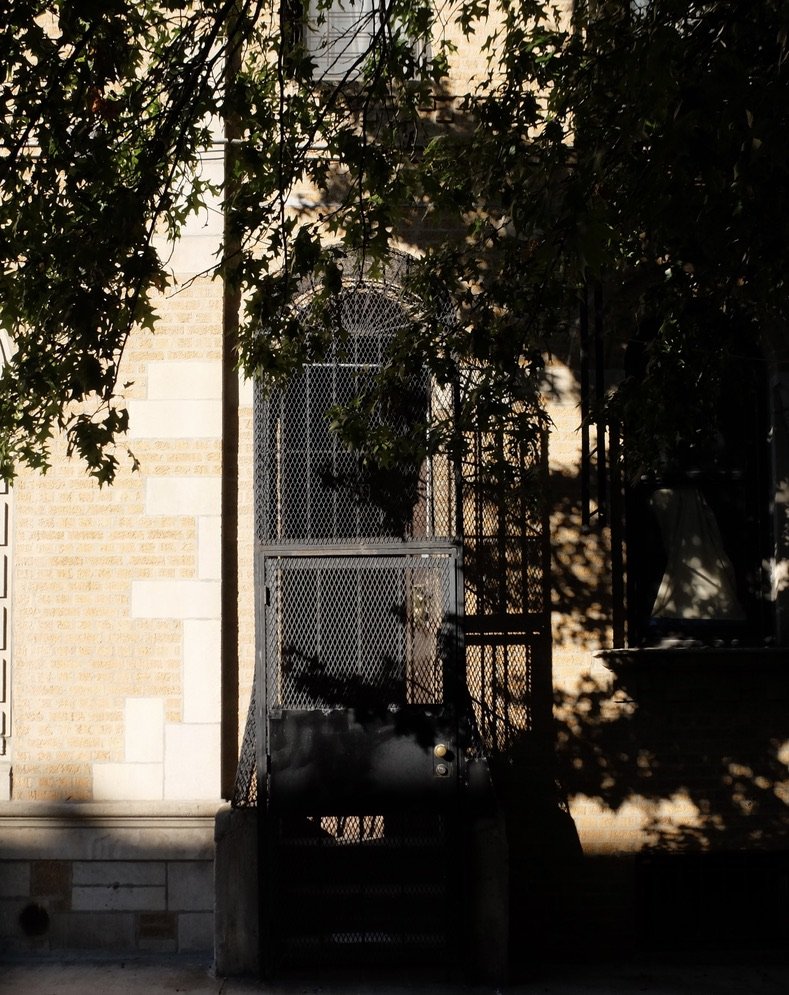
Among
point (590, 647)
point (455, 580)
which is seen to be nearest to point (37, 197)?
point (455, 580)

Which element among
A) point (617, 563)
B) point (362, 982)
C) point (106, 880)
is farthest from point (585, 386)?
point (106, 880)

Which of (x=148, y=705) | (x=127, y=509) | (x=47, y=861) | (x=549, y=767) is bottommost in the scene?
(x=47, y=861)

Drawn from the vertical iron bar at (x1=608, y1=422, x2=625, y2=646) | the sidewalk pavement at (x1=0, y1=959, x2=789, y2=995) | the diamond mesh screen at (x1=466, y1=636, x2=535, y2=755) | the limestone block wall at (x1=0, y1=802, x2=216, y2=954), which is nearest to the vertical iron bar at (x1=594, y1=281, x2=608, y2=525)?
the vertical iron bar at (x1=608, y1=422, x2=625, y2=646)

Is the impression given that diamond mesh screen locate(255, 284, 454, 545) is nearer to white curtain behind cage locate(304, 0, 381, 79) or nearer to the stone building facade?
the stone building facade

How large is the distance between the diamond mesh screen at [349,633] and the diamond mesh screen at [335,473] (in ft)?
1.00

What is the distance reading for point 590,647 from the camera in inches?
305

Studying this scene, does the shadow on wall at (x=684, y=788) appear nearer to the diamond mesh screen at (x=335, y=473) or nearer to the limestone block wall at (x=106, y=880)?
the diamond mesh screen at (x=335, y=473)

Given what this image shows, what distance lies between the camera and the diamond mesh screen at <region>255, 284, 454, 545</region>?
757 cm

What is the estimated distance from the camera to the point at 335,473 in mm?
7648

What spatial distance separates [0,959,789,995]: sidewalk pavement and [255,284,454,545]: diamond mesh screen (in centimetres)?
277

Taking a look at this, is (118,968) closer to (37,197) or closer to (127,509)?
(127,509)

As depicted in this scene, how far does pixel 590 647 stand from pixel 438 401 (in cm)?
202

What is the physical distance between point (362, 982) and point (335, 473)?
325 centimetres

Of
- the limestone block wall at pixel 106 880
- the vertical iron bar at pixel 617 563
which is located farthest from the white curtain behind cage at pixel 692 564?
the limestone block wall at pixel 106 880
